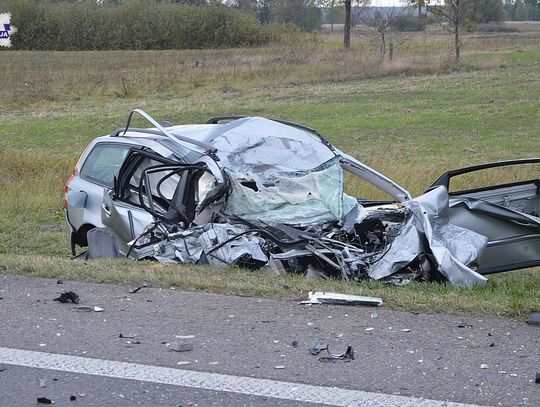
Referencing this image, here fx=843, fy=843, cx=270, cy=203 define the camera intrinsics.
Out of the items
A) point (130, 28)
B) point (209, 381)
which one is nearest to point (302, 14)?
point (130, 28)

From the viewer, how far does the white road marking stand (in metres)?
4.00

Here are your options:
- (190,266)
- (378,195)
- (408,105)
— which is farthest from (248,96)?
(190,266)

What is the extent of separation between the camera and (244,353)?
15.2 feet

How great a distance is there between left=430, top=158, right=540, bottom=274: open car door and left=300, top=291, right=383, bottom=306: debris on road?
1.44 metres

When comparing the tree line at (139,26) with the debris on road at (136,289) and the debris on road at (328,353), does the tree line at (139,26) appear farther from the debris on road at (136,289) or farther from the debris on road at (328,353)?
the debris on road at (328,353)

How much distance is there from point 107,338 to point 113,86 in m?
31.1

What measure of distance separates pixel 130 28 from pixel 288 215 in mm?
60404

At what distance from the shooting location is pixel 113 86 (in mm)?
34969

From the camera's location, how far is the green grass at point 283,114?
6.22m

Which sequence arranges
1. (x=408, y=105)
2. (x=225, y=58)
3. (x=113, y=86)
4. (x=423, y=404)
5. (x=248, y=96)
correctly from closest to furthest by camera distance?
(x=423, y=404), (x=408, y=105), (x=248, y=96), (x=113, y=86), (x=225, y=58)

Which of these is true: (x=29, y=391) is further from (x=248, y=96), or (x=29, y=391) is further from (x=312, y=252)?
(x=248, y=96)

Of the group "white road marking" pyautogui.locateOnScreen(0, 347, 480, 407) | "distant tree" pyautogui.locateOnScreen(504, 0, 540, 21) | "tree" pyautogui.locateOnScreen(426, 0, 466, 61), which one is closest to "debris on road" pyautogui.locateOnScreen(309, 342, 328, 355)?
"white road marking" pyautogui.locateOnScreen(0, 347, 480, 407)

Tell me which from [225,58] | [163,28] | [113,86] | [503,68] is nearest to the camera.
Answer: [113,86]

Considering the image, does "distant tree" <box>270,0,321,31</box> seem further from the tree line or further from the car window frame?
the car window frame
